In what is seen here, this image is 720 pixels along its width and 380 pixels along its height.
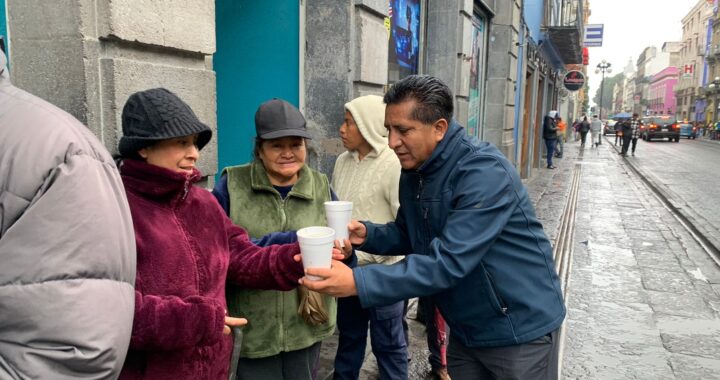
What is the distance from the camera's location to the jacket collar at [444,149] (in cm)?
202

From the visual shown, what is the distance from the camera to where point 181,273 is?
1.59 m

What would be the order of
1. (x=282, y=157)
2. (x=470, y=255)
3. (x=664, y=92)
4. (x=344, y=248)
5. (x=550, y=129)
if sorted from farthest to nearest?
(x=664, y=92) < (x=550, y=129) < (x=282, y=157) < (x=344, y=248) < (x=470, y=255)

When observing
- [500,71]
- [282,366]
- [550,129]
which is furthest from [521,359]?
[550,129]

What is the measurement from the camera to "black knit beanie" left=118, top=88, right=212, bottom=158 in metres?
1.56

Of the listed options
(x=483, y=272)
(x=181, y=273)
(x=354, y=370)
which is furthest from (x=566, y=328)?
(x=181, y=273)

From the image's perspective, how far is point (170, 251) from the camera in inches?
62.1

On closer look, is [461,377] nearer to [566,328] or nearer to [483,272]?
[483,272]

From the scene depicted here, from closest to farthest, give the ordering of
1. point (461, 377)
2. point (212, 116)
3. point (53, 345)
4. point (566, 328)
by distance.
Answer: point (53, 345) → point (461, 377) → point (212, 116) → point (566, 328)

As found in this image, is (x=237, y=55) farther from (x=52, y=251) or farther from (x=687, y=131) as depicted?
(x=687, y=131)

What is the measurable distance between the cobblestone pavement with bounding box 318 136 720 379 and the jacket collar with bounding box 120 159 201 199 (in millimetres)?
2325

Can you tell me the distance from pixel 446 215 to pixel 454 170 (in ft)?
0.58

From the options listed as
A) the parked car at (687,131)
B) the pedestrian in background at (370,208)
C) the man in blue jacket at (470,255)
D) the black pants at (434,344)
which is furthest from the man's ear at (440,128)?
the parked car at (687,131)

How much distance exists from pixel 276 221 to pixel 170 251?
0.79 m

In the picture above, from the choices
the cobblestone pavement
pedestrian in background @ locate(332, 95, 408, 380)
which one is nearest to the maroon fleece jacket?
pedestrian in background @ locate(332, 95, 408, 380)
